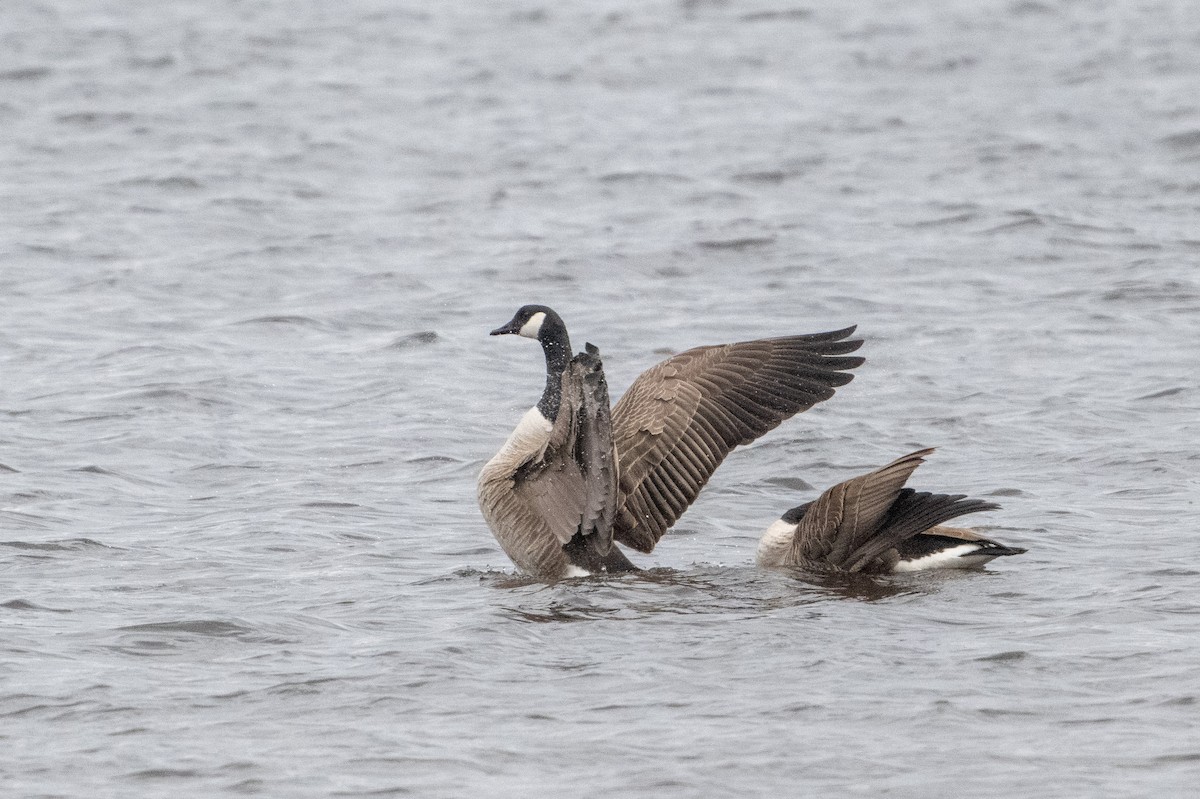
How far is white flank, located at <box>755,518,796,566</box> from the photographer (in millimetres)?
7824

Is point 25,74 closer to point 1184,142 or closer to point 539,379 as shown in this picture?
point 539,379

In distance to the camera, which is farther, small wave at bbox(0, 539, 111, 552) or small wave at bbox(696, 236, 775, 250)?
small wave at bbox(696, 236, 775, 250)

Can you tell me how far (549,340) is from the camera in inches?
326

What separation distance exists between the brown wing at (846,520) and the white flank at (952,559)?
242 mm

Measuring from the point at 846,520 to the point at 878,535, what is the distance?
0.15 metres

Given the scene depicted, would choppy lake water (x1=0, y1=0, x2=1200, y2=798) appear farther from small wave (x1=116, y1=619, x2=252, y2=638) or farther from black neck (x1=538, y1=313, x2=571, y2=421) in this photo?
black neck (x1=538, y1=313, x2=571, y2=421)

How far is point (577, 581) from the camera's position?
7762 millimetres

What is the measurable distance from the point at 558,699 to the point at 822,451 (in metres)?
4.52

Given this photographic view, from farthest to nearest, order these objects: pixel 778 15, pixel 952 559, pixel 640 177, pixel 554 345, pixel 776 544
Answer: pixel 778 15 → pixel 640 177 → pixel 554 345 → pixel 776 544 → pixel 952 559

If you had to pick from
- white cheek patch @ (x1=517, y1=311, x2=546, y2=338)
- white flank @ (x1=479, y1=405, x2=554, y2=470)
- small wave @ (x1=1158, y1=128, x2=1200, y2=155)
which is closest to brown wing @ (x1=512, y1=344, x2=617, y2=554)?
white flank @ (x1=479, y1=405, x2=554, y2=470)

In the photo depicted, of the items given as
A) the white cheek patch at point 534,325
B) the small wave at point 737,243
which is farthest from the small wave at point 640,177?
the white cheek patch at point 534,325

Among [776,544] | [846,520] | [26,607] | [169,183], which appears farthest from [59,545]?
[169,183]

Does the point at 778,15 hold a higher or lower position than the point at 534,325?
higher

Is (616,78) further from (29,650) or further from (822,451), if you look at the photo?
(29,650)
